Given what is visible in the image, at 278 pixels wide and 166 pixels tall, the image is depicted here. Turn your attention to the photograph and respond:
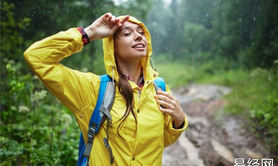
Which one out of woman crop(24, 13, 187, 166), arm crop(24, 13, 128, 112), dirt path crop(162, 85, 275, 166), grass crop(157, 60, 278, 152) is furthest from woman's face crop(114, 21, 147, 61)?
grass crop(157, 60, 278, 152)

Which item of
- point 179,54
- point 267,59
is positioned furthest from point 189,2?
point 267,59

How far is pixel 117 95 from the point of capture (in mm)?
1853

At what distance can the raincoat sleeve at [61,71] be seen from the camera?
160 cm

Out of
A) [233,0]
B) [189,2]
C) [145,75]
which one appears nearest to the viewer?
[145,75]

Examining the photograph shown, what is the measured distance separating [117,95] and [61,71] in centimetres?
49

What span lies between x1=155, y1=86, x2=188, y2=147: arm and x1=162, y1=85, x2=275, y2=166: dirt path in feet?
9.54

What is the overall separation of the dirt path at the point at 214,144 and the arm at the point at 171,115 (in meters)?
2.91

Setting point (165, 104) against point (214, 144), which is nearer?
point (165, 104)

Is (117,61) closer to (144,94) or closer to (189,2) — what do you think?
(144,94)

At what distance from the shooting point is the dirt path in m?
4.55

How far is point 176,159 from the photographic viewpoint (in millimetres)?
4992

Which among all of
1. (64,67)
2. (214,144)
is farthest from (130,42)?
(214,144)

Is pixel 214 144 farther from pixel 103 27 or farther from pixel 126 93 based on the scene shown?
pixel 103 27

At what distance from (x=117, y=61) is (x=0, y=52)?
118 inches
